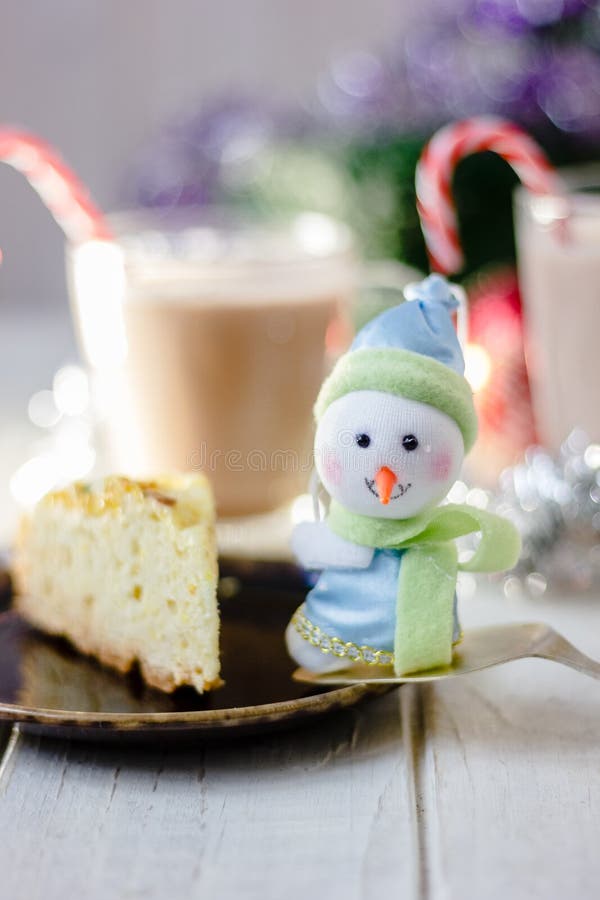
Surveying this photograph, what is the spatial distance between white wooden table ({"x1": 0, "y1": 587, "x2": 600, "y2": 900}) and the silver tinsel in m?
0.26

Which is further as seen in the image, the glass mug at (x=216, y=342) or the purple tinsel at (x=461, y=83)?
the purple tinsel at (x=461, y=83)

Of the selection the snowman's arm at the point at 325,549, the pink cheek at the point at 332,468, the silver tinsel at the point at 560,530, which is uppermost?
the pink cheek at the point at 332,468

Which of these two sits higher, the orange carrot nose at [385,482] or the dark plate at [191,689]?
the orange carrot nose at [385,482]

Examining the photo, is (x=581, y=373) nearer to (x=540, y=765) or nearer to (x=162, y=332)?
(x=162, y=332)

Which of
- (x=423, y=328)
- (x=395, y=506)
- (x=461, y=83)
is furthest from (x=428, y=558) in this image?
(x=461, y=83)

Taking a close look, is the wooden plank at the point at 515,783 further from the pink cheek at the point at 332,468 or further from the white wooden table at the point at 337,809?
the pink cheek at the point at 332,468

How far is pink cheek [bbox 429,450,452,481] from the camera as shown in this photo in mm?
801

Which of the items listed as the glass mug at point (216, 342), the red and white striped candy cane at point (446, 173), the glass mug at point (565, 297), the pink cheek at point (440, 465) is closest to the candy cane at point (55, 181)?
the glass mug at point (216, 342)

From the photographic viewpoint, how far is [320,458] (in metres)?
0.83

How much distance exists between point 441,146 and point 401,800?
62 cm

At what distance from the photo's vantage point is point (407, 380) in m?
0.79

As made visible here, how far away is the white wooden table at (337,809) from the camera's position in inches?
26.7

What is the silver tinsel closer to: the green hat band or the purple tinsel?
the green hat band

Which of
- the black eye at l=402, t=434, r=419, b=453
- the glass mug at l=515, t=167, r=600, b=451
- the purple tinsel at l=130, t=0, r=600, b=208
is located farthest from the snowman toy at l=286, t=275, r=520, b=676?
the purple tinsel at l=130, t=0, r=600, b=208
